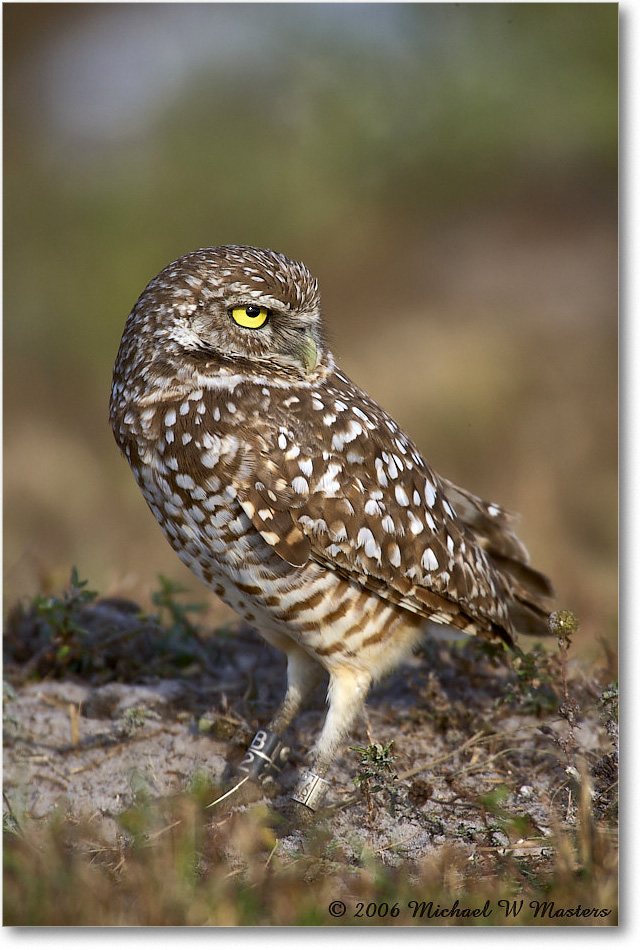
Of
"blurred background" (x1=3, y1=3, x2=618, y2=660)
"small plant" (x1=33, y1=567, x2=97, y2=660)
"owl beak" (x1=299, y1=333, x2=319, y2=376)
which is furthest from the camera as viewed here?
"small plant" (x1=33, y1=567, x2=97, y2=660)

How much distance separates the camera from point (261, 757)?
2.99m

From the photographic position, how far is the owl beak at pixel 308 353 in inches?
105

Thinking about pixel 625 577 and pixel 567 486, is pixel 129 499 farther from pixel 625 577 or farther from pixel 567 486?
pixel 625 577

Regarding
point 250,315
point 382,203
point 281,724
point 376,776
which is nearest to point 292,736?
point 281,724

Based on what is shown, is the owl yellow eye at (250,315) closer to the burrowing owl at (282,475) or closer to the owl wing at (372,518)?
the burrowing owl at (282,475)

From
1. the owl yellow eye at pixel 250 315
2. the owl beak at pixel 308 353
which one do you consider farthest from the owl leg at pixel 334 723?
the owl yellow eye at pixel 250 315

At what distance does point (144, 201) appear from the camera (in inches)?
154

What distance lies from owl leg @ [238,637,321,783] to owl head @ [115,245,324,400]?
3.19 ft

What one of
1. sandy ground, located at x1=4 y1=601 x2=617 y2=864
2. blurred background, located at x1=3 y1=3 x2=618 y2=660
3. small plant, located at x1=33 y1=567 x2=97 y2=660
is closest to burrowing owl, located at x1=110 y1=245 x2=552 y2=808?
sandy ground, located at x1=4 y1=601 x2=617 y2=864

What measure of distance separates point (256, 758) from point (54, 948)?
800 mm

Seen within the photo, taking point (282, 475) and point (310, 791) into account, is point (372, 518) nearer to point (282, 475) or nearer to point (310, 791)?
point (282, 475)

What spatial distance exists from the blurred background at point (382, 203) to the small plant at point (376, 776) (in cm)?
116

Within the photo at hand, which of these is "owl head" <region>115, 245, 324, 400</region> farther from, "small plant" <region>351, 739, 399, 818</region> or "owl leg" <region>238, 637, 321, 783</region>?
"small plant" <region>351, 739, 399, 818</region>

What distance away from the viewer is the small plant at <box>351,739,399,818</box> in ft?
8.75
